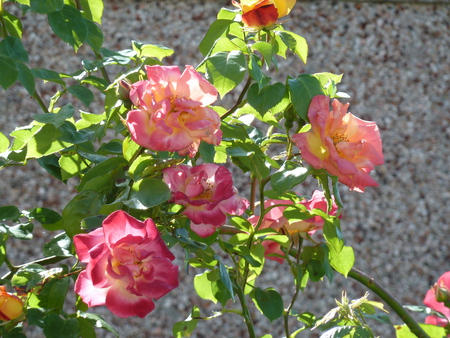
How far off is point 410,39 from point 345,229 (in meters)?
0.79

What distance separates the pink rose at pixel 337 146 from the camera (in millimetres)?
506

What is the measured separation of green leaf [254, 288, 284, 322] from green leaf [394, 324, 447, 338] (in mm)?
209

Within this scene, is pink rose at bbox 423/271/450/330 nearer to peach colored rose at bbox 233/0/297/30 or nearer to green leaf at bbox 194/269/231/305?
green leaf at bbox 194/269/231/305

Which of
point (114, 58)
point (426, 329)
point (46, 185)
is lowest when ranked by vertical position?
point (46, 185)

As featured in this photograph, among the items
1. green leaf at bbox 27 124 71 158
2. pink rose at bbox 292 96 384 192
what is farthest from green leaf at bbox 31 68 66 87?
pink rose at bbox 292 96 384 192

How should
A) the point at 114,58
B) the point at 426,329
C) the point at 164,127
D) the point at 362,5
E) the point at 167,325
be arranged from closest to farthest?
the point at 164,127
the point at 114,58
the point at 426,329
the point at 167,325
the point at 362,5

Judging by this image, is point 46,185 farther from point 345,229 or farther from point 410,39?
point 410,39

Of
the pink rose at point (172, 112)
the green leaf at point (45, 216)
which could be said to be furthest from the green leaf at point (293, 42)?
the green leaf at point (45, 216)

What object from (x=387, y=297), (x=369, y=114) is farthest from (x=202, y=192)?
(x=369, y=114)

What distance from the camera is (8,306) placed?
2.14 ft

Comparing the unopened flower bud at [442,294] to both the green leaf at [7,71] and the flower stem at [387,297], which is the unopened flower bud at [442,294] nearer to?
the flower stem at [387,297]

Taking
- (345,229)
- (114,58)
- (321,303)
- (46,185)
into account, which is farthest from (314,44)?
(114,58)

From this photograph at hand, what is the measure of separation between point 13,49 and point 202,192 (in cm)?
31

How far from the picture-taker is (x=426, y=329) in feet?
2.90
